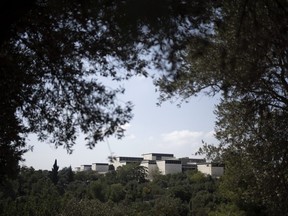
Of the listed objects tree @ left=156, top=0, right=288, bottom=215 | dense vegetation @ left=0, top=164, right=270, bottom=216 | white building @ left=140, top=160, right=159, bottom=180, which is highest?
white building @ left=140, top=160, right=159, bottom=180

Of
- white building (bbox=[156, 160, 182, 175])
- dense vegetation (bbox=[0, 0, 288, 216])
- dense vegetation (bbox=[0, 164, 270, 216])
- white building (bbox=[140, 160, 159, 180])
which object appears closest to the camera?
dense vegetation (bbox=[0, 0, 288, 216])

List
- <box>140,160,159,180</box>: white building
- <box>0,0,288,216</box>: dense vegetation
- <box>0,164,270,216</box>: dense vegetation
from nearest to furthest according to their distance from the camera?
<box>0,0,288,216</box>: dense vegetation
<box>0,164,270,216</box>: dense vegetation
<box>140,160,159,180</box>: white building

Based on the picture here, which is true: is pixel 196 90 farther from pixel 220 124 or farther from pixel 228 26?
pixel 228 26

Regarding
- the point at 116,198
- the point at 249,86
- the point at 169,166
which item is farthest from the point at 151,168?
the point at 249,86

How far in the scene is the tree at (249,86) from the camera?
742 cm

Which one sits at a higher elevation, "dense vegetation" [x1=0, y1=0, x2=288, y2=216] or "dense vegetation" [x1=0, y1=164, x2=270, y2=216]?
"dense vegetation" [x1=0, y1=0, x2=288, y2=216]

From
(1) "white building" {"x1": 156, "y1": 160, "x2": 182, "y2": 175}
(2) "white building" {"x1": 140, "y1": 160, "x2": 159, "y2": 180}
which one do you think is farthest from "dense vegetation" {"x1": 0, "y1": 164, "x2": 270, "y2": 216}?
(1) "white building" {"x1": 156, "y1": 160, "x2": 182, "y2": 175}

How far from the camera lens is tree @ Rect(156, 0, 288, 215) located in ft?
24.3

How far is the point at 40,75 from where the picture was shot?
9.77 m

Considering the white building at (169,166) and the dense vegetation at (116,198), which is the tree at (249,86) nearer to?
the dense vegetation at (116,198)

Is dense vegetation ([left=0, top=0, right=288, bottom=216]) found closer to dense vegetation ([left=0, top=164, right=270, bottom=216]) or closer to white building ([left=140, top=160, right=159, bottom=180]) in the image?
dense vegetation ([left=0, top=164, right=270, bottom=216])

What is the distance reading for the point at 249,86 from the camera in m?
10.9

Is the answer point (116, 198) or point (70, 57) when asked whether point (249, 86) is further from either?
point (116, 198)

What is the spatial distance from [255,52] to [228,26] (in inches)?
46.3
